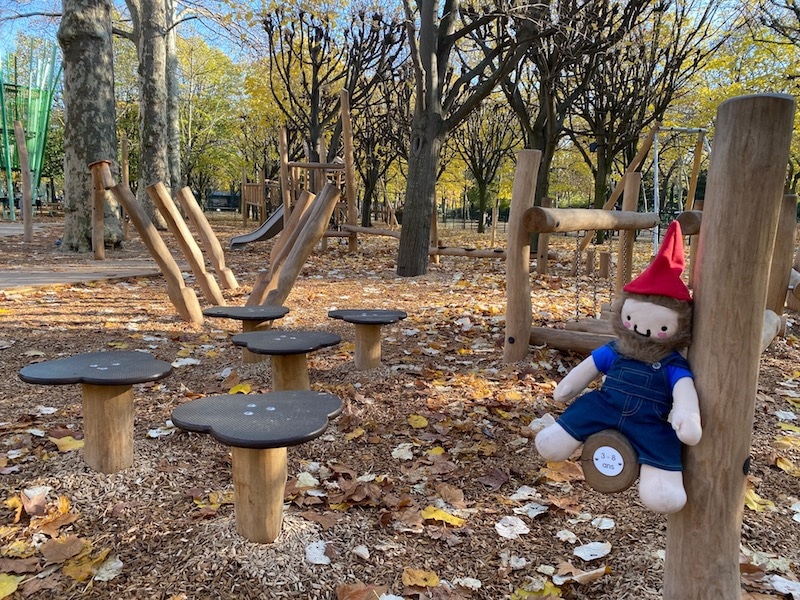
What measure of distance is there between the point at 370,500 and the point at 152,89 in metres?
14.7

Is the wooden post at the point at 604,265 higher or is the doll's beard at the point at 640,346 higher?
the doll's beard at the point at 640,346

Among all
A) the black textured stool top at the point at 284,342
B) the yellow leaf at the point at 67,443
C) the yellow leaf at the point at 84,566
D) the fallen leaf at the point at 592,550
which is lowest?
the yellow leaf at the point at 84,566

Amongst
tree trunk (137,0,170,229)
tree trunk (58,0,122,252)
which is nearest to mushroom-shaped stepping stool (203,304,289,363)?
tree trunk (58,0,122,252)

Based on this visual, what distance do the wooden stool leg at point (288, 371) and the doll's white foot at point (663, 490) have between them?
206cm

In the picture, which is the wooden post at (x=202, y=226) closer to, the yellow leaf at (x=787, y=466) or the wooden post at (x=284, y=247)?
the wooden post at (x=284, y=247)

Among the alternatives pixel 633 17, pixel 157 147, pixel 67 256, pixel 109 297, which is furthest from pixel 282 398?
pixel 157 147

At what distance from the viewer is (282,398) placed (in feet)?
7.20

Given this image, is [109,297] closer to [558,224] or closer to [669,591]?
[558,224]

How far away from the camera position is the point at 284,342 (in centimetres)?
308

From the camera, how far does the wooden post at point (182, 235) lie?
4887 mm

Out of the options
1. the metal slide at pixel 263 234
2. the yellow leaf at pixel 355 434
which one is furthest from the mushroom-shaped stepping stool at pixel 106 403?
the metal slide at pixel 263 234

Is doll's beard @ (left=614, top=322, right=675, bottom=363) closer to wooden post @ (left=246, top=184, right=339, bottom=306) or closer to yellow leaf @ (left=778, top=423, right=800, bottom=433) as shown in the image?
yellow leaf @ (left=778, top=423, right=800, bottom=433)

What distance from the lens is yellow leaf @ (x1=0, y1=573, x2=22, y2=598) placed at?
1728 millimetres

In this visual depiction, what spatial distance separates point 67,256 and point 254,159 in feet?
85.5
